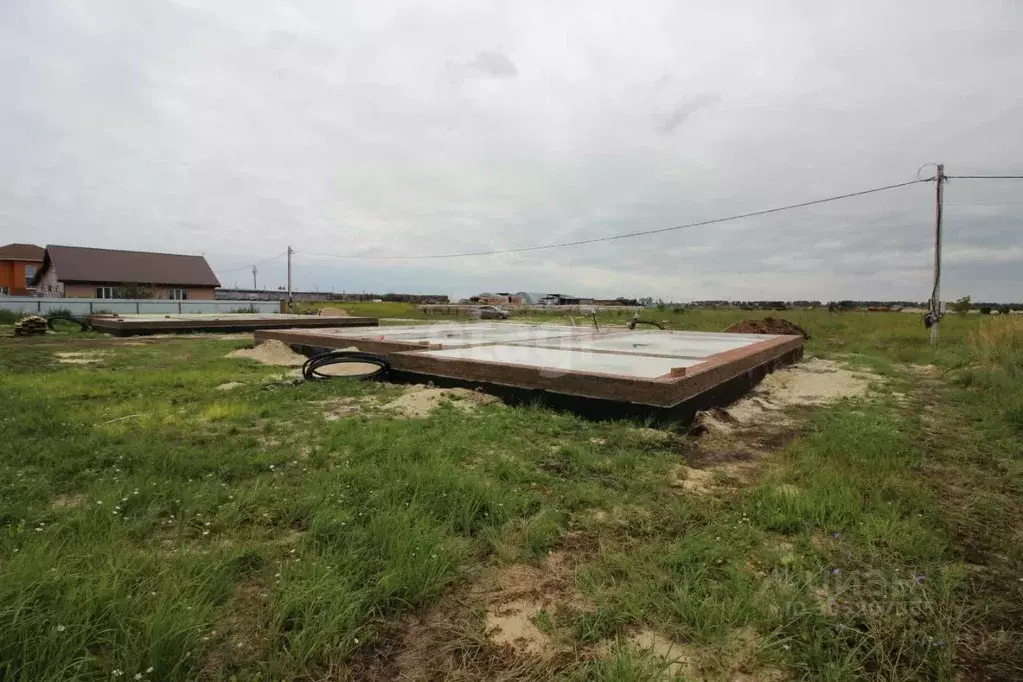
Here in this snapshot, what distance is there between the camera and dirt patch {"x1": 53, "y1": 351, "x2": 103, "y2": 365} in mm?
9703

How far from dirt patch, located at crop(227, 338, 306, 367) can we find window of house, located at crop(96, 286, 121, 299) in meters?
26.0

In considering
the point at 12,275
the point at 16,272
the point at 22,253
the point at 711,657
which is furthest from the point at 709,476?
the point at 22,253

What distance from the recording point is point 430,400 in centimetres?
623

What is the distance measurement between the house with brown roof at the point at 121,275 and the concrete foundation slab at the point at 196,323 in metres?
13.4

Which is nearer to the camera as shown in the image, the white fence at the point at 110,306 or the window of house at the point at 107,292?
the white fence at the point at 110,306

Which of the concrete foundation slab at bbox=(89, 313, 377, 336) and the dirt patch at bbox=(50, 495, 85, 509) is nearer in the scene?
the dirt patch at bbox=(50, 495, 85, 509)

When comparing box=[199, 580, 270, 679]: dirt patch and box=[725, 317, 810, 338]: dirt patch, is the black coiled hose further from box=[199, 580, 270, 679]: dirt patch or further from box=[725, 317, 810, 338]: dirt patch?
box=[725, 317, 810, 338]: dirt patch

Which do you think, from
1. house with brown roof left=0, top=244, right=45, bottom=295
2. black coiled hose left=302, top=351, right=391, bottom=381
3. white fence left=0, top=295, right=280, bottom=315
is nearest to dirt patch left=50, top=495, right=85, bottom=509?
black coiled hose left=302, top=351, right=391, bottom=381

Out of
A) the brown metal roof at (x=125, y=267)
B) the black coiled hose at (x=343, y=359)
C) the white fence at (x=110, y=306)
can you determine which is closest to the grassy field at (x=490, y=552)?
the black coiled hose at (x=343, y=359)

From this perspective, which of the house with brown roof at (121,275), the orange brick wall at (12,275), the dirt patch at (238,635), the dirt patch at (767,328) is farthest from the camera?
the orange brick wall at (12,275)

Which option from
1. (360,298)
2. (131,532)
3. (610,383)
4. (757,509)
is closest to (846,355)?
(610,383)

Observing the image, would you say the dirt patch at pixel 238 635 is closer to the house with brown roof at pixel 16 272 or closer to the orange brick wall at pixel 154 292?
the orange brick wall at pixel 154 292

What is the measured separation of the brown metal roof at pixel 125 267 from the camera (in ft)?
101

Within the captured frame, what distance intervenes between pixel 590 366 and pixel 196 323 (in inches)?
684
